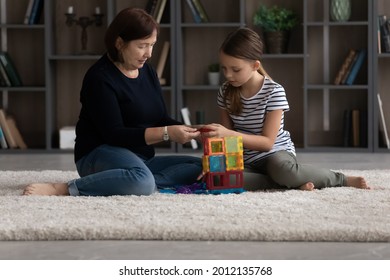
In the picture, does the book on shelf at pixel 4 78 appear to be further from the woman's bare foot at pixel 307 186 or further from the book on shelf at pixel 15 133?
the woman's bare foot at pixel 307 186

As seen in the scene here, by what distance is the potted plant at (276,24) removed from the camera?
5.45 metres

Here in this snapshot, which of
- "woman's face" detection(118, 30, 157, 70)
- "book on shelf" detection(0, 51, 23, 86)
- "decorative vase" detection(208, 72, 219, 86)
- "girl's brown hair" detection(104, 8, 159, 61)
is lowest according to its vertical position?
"decorative vase" detection(208, 72, 219, 86)

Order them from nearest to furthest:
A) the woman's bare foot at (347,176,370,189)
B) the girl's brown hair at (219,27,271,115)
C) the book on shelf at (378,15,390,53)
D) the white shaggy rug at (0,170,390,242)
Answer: the white shaggy rug at (0,170,390,242)
the girl's brown hair at (219,27,271,115)
the woman's bare foot at (347,176,370,189)
the book on shelf at (378,15,390,53)

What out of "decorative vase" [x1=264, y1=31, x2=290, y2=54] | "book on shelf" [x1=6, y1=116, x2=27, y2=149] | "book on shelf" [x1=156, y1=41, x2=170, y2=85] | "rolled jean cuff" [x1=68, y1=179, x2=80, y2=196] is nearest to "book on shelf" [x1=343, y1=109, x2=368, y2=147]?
"decorative vase" [x1=264, y1=31, x2=290, y2=54]

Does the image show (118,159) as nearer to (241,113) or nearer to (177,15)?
(241,113)

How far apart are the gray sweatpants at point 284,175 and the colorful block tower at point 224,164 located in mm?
80

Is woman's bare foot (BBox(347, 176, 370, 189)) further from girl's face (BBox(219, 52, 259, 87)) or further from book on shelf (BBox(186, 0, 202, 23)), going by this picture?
book on shelf (BBox(186, 0, 202, 23))

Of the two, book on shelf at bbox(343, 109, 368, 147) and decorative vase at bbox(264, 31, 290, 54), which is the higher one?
decorative vase at bbox(264, 31, 290, 54)

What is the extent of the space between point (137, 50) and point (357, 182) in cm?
101

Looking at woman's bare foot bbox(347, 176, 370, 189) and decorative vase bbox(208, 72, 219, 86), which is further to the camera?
decorative vase bbox(208, 72, 219, 86)

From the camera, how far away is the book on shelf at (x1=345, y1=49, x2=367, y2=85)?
5461 mm

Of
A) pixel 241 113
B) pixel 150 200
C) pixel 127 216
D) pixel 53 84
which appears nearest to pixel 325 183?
pixel 241 113

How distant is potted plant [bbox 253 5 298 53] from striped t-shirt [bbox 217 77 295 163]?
2079mm

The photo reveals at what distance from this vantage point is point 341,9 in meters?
5.46
